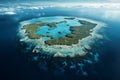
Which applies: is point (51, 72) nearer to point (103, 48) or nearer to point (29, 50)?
point (29, 50)

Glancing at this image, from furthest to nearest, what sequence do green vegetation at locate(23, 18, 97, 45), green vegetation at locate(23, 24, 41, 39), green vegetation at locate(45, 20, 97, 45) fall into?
green vegetation at locate(23, 24, 41, 39) < green vegetation at locate(23, 18, 97, 45) < green vegetation at locate(45, 20, 97, 45)

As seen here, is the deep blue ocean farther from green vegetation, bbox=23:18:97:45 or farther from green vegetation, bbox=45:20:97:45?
green vegetation, bbox=45:20:97:45

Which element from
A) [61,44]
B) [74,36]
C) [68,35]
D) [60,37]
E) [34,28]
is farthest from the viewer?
[34,28]

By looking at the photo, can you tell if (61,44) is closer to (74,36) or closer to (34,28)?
(74,36)

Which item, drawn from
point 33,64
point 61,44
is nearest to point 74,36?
point 61,44

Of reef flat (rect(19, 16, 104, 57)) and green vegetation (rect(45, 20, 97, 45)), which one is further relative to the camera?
green vegetation (rect(45, 20, 97, 45))

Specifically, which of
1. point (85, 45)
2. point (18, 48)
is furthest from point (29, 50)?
point (85, 45)

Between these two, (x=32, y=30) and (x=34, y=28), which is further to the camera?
(x=34, y=28)

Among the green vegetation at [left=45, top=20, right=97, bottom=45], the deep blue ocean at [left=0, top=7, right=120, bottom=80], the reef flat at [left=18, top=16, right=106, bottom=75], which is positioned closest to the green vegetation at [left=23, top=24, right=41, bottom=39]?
the reef flat at [left=18, top=16, right=106, bottom=75]

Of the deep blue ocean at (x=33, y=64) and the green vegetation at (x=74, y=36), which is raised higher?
the green vegetation at (x=74, y=36)

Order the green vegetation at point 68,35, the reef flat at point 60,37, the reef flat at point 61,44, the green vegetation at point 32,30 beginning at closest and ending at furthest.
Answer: the reef flat at point 61,44
the reef flat at point 60,37
the green vegetation at point 68,35
the green vegetation at point 32,30

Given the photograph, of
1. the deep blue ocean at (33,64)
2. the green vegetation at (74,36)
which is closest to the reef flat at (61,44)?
the green vegetation at (74,36)

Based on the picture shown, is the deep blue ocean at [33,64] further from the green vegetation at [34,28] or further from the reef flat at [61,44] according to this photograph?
the green vegetation at [34,28]

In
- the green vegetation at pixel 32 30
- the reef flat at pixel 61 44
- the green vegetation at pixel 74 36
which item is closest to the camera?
the reef flat at pixel 61 44
